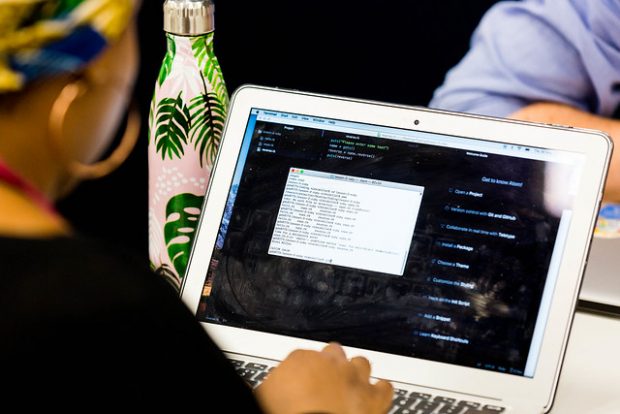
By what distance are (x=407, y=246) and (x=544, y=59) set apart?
1.98 feet

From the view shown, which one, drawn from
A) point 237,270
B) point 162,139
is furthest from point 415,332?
point 162,139

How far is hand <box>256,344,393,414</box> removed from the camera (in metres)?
0.65

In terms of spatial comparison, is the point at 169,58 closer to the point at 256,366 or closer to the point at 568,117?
the point at 256,366

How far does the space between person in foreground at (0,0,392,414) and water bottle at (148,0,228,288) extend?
34 centimetres

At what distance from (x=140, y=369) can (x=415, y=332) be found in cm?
37

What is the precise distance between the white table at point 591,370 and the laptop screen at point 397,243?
9cm

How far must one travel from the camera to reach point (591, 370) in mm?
853

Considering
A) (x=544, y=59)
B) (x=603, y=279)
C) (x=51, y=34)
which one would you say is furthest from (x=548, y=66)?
(x=51, y=34)

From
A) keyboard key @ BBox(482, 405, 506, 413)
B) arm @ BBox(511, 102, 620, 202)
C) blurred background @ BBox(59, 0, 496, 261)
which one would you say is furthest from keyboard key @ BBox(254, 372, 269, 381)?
blurred background @ BBox(59, 0, 496, 261)

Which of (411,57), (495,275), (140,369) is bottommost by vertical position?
(140,369)

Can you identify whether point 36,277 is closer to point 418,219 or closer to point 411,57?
point 418,219

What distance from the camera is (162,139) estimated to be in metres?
0.92

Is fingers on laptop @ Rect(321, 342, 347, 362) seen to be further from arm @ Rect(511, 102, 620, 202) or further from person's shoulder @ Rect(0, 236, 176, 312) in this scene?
arm @ Rect(511, 102, 620, 202)

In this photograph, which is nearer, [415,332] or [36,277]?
[36,277]
